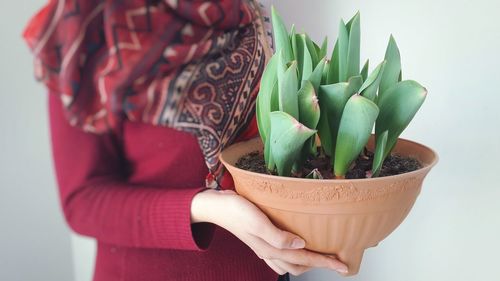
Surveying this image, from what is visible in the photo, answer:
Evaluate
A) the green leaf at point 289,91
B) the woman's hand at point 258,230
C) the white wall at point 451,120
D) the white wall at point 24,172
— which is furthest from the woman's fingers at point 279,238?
the white wall at point 24,172

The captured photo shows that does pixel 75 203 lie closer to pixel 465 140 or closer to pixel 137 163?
pixel 137 163

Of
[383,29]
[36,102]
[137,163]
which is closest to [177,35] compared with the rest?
[137,163]

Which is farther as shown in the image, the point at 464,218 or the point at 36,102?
the point at 36,102

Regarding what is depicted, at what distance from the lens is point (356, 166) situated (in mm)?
427

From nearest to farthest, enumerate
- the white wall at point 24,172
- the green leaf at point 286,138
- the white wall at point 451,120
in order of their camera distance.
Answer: the green leaf at point 286,138 → the white wall at point 451,120 → the white wall at point 24,172

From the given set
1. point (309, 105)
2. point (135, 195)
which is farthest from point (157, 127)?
point (309, 105)

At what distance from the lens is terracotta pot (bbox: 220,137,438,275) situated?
1.21 feet

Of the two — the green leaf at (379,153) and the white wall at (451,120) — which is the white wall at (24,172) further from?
the green leaf at (379,153)

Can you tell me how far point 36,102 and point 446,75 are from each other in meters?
0.67

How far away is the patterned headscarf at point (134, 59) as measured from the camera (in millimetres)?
372

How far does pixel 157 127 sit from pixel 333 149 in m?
0.18

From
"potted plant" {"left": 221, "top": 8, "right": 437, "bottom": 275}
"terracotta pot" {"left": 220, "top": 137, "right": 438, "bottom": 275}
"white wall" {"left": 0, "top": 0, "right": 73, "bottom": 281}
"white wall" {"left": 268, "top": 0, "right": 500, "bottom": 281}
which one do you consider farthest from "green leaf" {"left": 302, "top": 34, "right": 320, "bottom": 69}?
"white wall" {"left": 0, "top": 0, "right": 73, "bottom": 281}

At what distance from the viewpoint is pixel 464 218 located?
65 centimetres

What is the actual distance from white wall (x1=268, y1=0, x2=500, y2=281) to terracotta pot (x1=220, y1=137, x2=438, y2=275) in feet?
0.74
